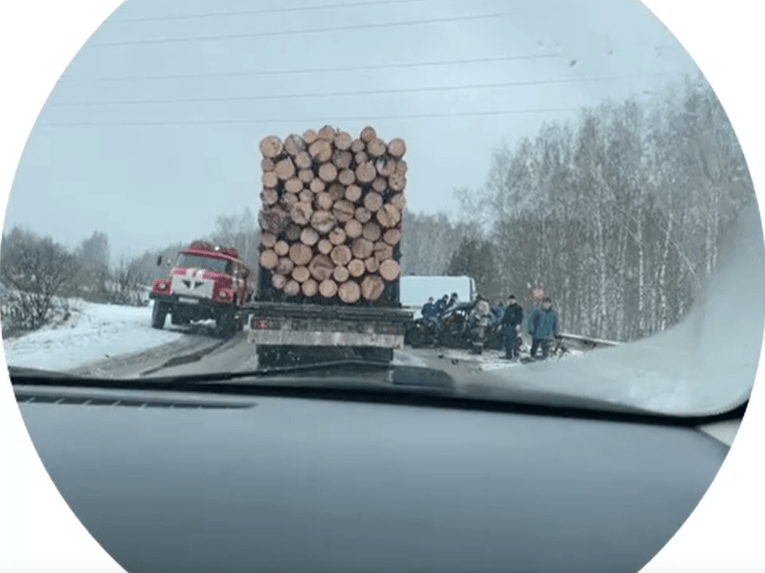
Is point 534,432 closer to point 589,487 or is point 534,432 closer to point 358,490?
point 589,487

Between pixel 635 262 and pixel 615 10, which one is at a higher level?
pixel 615 10

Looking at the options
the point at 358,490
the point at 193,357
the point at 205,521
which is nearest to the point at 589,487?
the point at 358,490

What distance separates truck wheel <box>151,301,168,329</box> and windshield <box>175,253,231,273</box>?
0.32 m

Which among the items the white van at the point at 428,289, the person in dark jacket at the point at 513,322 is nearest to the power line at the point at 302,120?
the white van at the point at 428,289

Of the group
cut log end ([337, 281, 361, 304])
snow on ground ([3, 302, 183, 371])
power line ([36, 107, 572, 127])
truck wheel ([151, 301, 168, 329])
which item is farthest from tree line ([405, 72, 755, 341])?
snow on ground ([3, 302, 183, 371])

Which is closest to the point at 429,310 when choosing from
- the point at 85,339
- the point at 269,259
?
the point at 269,259

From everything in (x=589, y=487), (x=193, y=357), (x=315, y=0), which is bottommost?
(x=589, y=487)

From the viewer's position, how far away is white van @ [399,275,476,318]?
3518 millimetres

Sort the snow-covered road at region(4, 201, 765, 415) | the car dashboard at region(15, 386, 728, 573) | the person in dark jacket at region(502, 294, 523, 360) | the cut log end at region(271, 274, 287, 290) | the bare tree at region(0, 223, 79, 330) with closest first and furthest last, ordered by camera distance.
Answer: the car dashboard at region(15, 386, 728, 573) < the snow-covered road at region(4, 201, 765, 415) < the person in dark jacket at region(502, 294, 523, 360) < the cut log end at region(271, 274, 287, 290) < the bare tree at region(0, 223, 79, 330)

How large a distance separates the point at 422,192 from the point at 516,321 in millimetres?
629

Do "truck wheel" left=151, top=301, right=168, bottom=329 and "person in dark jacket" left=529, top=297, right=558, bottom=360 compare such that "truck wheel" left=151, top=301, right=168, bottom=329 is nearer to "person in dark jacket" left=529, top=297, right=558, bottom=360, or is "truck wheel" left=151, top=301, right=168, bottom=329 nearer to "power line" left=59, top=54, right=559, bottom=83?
"power line" left=59, top=54, right=559, bottom=83

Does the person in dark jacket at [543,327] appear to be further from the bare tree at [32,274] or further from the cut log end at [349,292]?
the bare tree at [32,274]

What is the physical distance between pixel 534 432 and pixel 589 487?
33 cm

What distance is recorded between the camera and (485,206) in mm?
3553
